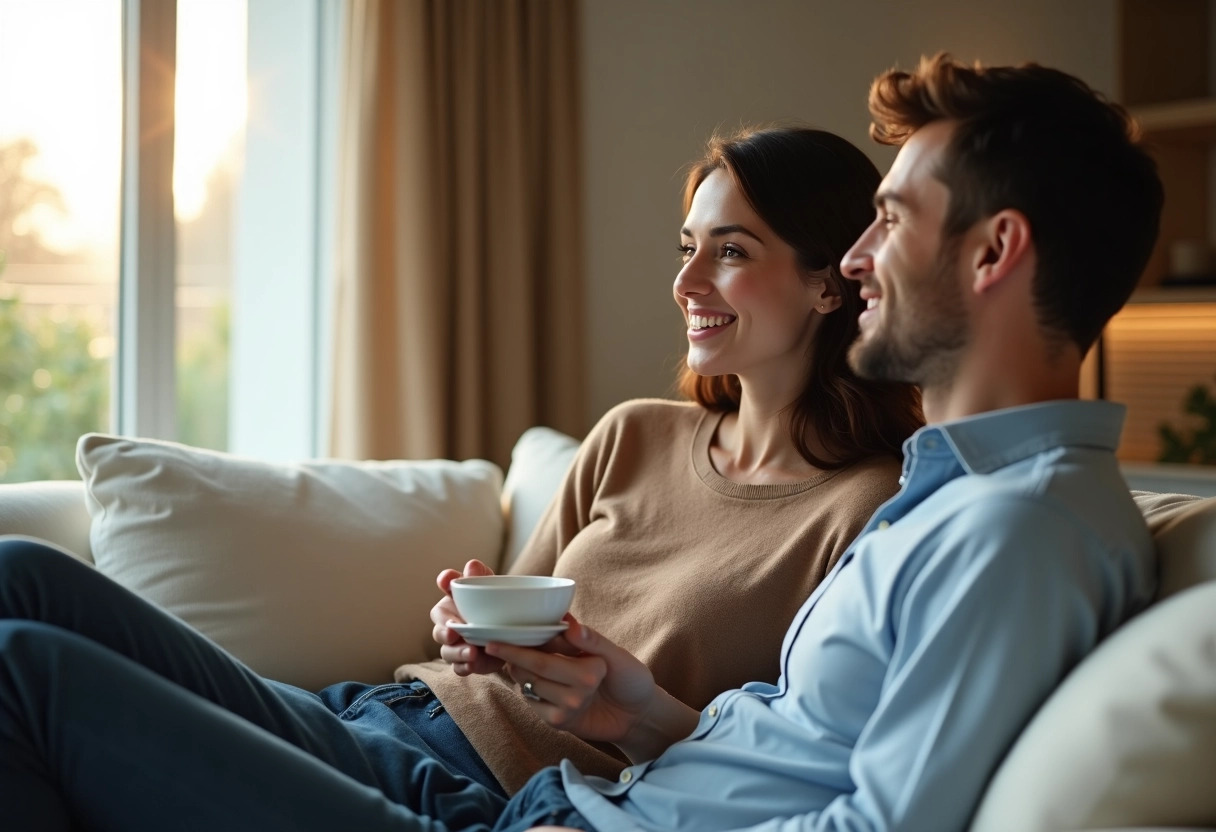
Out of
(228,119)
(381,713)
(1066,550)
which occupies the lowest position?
(381,713)

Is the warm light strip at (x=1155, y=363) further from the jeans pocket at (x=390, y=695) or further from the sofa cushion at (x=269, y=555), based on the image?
the jeans pocket at (x=390, y=695)

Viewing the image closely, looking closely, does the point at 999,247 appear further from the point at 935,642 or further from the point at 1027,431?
the point at 935,642

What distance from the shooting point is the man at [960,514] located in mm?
1056

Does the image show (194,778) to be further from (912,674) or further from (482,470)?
(482,470)

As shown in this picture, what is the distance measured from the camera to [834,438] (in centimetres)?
178

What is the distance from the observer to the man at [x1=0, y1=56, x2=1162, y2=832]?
1058 millimetres

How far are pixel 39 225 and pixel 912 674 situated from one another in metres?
2.52

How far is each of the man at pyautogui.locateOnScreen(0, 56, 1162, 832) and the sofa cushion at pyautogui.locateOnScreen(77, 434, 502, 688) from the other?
0.73 meters

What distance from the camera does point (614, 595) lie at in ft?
5.96

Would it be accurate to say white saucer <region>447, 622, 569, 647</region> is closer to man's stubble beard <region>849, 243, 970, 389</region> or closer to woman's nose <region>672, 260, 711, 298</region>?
man's stubble beard <region>849, 243, 970, 389</region>

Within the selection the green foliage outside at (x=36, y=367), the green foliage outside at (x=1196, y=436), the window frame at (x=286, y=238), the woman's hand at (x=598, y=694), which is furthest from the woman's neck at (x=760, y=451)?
the green foliage outside at (x=1196, y=436)

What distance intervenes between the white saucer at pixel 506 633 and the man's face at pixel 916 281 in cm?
45

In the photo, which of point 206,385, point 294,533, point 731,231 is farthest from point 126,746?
point 206,385

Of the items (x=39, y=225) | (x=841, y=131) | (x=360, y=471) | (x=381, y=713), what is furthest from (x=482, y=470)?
(x=841, y=131)
